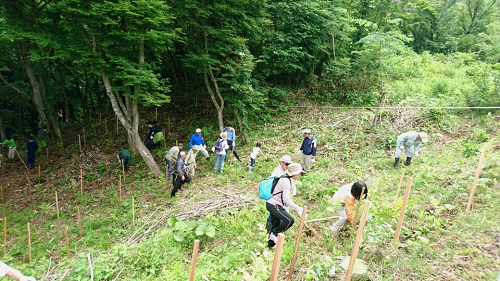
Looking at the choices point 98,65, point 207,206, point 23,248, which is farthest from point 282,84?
point 23,248

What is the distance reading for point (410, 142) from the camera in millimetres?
7578

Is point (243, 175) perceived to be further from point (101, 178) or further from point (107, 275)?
point (101, 178)

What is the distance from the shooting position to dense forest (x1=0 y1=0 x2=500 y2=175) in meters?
8.54

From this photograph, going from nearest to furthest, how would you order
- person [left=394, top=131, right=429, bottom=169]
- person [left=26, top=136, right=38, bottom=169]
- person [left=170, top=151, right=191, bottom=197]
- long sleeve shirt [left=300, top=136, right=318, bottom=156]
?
1. person [left=394, top=131, right=429, bottom=169]
2. person [left=170, top=151, right=191, bottom=197]
3. long sleeve shirt [left=300, top=136, right=318, bottom=156]
4. person [left=26, top=136, right=38, bottom=169]

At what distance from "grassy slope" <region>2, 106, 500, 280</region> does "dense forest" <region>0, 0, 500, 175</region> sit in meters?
2.50

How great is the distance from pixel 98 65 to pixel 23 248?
19.1ft

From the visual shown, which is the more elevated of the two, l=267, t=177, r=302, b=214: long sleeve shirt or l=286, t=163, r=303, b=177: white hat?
l=286, t=163, r=303, b=177: white hat

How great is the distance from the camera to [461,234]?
3906 millimetres

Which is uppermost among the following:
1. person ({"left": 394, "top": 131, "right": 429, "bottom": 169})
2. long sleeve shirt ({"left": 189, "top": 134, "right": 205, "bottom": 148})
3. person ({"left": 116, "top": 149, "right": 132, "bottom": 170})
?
person ({"left": 394, "top": 131, "right": 429, "bottom": 169})

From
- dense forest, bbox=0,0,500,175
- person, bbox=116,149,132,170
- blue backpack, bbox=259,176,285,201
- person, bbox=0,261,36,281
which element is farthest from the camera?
person, bbox=116,149,132,170

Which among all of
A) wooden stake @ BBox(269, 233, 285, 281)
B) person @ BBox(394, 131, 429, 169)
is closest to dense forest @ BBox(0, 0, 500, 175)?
person @ BBox(394, 131, 429, 169)

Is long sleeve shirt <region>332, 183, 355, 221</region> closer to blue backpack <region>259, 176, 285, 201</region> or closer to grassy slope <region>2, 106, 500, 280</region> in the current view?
grassy slope <region>2, 106, 500, 280</region>

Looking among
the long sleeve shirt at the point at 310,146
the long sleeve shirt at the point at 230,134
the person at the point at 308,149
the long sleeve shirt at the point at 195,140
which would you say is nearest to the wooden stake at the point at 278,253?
the person at the point at 308,149

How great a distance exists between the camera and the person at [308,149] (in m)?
7.84
